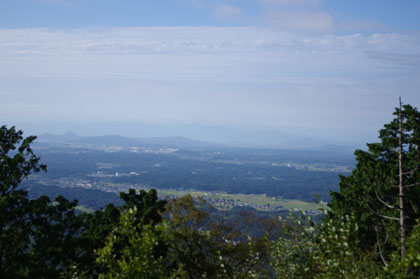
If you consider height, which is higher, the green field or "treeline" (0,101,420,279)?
"treeline" (0,101,420,279)

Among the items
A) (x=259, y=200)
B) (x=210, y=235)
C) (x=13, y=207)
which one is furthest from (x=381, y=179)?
(x=259, y=200)

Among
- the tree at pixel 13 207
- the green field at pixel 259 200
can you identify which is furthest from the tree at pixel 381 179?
the green field at pixel 259 200

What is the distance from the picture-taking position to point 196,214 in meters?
20.9

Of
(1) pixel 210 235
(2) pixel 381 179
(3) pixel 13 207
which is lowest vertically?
(1) pixel 210 235

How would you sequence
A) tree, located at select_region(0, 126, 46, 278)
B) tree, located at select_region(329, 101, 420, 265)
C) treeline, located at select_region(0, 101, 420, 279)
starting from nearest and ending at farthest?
treeline, located at select_region(0, 101, 420, 279)
tree, located at select_region(0, 126, 46, 278)
tree, located at select_region(329, 101, 420, 265)

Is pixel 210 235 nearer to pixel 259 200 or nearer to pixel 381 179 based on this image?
pixel 381 179

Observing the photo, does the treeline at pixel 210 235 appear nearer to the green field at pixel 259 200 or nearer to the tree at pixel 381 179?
the tree at pixel 381 179

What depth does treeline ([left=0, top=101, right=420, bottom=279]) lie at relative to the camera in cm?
771

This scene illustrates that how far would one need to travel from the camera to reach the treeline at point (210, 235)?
7.71 metres

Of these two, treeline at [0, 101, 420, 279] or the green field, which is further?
the green field

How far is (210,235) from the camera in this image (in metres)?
21.0

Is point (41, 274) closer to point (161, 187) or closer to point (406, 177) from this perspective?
point (406, 177)

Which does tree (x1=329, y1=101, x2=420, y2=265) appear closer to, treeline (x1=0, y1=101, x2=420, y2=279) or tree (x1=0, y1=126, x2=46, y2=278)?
treeline (x1=0, y1=101, x2=420, y2=279)

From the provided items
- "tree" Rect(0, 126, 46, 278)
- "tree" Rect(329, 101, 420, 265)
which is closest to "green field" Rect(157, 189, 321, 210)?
"tree" Rect(329, 101, 420, 265)
